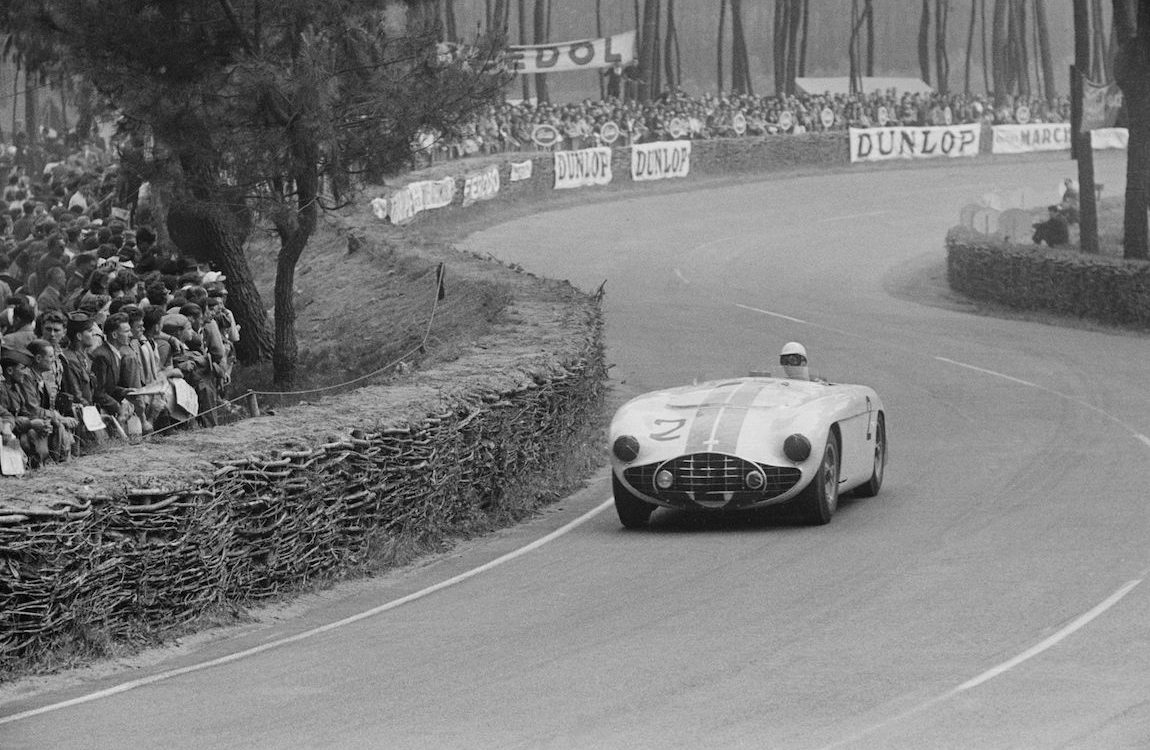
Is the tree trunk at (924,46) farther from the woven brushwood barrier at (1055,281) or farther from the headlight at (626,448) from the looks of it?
the headlight at (626,448)

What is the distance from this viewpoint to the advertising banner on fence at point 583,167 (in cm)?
4700

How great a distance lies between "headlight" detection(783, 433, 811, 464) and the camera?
12.9 meters

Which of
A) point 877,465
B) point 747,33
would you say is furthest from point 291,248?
point 747,33

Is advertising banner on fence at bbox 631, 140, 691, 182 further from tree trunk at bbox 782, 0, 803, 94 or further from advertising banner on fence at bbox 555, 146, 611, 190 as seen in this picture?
tree trunk at bbox 782, 0, 803, 94

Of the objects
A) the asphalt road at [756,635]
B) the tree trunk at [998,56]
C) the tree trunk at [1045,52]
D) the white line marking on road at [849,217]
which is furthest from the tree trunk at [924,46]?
the asphalt road at [756,635]

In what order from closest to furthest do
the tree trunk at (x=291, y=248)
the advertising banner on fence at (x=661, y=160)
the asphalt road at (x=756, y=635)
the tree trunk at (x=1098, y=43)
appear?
1. the asphalt road at (x=756, y=635)
2. the tree trunk at (x=291, y=248)
3. the advertising banner on fence at (x=661, y=160)
4. the tree trunk at (x=1098, y=43)

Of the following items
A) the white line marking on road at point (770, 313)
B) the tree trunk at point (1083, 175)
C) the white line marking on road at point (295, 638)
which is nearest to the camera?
the white line marking on road at point (295, 638)

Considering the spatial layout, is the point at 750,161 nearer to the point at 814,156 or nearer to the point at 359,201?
the point at 814,156

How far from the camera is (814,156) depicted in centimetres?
5594

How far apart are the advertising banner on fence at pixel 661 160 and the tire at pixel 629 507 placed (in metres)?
36.7

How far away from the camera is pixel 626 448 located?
43.5 ft

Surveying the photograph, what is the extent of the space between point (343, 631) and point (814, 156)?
47.2 meters

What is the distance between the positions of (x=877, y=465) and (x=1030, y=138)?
50.6 metres

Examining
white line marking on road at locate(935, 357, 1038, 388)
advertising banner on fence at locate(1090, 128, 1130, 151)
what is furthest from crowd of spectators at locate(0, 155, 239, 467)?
advertising banner on fence at locate(1090, 128, 1130, 151)
